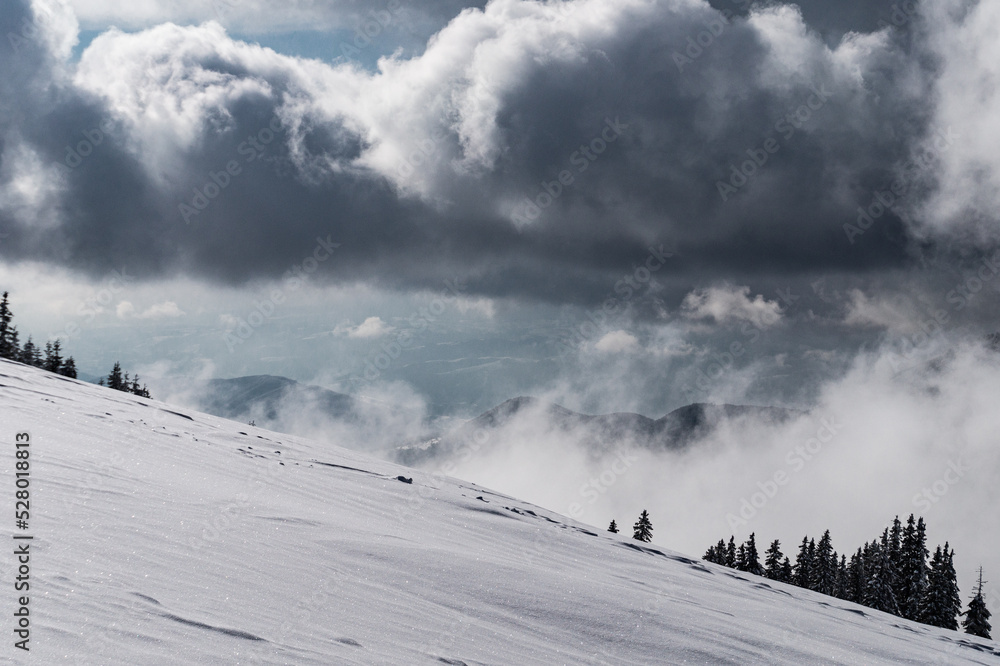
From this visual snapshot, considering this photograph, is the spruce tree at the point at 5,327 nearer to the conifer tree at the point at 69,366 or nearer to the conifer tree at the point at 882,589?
the conifer tree at the point at 69,366

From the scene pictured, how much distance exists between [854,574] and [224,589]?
277ft

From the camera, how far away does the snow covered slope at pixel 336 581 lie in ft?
22.1

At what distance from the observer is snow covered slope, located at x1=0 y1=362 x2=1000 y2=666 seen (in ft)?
22.1

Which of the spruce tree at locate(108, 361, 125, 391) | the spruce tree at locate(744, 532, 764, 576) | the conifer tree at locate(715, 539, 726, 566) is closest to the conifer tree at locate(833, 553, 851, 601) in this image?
the spruce tree at locate(744, 532, 764, 576)

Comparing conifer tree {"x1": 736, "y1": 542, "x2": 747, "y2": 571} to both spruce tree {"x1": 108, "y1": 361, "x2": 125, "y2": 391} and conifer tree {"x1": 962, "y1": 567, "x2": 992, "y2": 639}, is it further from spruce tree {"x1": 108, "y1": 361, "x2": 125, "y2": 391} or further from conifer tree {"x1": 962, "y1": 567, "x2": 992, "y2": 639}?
spruce tree {"x1": 108, "y1": 361, "x2": 125, "y2": 391}

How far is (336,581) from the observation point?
8953 mm

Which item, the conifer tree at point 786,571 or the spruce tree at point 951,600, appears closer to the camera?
the spruce tree at point 951,600

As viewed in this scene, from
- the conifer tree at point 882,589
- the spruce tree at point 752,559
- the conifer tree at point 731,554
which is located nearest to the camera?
the conifer tree at point 882,589

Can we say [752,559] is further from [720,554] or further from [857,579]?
[857,579]

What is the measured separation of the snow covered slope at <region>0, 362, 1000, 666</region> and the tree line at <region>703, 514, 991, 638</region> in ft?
120

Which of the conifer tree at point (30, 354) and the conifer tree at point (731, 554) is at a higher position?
the conifer tree at point (30, 354)

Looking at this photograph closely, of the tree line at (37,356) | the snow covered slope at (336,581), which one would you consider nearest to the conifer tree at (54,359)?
the tree line at (37,356)

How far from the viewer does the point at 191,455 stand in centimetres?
1518

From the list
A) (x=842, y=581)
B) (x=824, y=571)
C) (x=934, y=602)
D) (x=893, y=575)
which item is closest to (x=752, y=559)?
(x=824, y=571)
